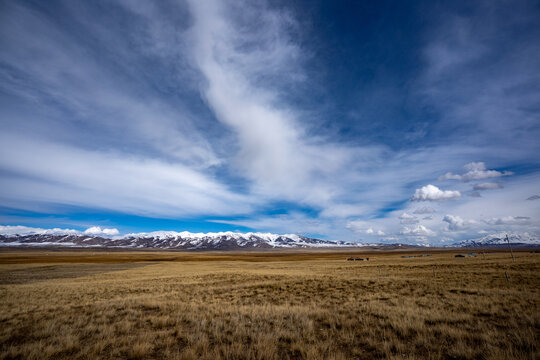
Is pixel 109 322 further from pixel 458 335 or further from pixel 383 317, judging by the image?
pixel 458 335

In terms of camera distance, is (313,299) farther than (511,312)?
Yes

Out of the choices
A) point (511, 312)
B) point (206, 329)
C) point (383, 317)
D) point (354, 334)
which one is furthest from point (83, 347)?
point (511, 312)

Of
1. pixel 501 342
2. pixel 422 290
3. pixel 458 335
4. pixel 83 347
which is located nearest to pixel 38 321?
pixel 83 347

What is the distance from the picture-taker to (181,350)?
7.39 m

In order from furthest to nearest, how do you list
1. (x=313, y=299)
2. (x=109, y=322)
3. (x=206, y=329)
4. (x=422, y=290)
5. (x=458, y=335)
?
1. (x=422, y=290)
2. (x=313, y=299)
3. (x=109, y=322)
4. (x=206, y=329)
5. (x=458, y=335)

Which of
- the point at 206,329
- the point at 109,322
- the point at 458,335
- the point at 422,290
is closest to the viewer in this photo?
the point at 458,335

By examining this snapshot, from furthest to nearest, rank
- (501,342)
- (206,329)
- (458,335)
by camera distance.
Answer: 1. (206,329)
2. (458,335)
3. (501,342)

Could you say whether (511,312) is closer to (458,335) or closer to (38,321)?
(458,335)

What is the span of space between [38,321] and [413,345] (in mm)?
15669

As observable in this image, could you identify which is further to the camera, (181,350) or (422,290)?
(422,290)

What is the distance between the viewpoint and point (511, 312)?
1077 cm

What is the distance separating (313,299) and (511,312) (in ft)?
32.8

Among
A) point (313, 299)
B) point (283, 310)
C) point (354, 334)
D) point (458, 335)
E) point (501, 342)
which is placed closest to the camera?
point (501, 342)

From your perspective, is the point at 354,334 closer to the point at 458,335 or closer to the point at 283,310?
the point at 458,335
